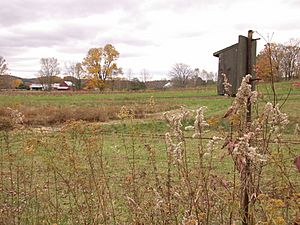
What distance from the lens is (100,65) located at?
75250 mm

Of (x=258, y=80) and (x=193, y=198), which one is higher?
(x=258, y=80)

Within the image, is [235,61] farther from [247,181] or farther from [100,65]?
[100,65]

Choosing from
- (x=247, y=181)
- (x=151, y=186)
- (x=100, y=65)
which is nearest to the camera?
(x=247, y=181)

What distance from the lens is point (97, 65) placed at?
7525cm

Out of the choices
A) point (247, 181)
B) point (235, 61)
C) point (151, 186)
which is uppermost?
point (235, 61)

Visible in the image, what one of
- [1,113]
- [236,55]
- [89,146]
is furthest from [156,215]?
[1,113]

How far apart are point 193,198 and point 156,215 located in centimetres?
53

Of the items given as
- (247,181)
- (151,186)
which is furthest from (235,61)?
(151,186)

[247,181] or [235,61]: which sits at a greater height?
[235,61]

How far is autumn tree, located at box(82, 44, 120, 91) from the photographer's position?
2906 inches

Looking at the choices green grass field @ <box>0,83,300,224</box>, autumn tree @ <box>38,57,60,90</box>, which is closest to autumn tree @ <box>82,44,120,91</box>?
autumn tree @ <box>38,57,60,90</box>

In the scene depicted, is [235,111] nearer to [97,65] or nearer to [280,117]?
[280,117]

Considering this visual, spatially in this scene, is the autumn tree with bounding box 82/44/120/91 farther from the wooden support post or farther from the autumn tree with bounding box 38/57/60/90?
the wooden support post

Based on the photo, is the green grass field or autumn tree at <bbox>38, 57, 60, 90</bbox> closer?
the green grass field
